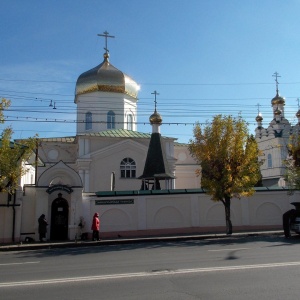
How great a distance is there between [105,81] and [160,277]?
98.1 ft

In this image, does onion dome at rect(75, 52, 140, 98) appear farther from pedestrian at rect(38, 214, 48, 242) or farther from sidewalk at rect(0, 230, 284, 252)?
sidewalk at rect(0, 230, 284, 252)

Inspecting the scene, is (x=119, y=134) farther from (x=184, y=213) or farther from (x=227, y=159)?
(x=227, y=159)

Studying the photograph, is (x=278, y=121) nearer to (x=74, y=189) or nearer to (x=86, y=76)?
(x=86, y=76)

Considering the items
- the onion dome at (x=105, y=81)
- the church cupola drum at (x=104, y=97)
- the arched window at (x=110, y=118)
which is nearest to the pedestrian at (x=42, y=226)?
the church cupola drum at (x=104, y=97)

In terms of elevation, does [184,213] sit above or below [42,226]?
above

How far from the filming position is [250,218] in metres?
22.9

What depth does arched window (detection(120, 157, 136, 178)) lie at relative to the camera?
32500 mm

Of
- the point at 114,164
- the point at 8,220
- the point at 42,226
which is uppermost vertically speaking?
the point at 114,164

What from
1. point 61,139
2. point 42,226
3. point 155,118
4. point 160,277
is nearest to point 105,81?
point 61,139

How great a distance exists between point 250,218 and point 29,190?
1270 cm

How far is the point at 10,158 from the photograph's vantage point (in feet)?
60.3

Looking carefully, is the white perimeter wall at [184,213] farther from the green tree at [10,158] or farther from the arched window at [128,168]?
the arched window at [128,168]

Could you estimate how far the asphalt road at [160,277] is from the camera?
6.92m

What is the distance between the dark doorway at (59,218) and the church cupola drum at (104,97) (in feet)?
53.5
